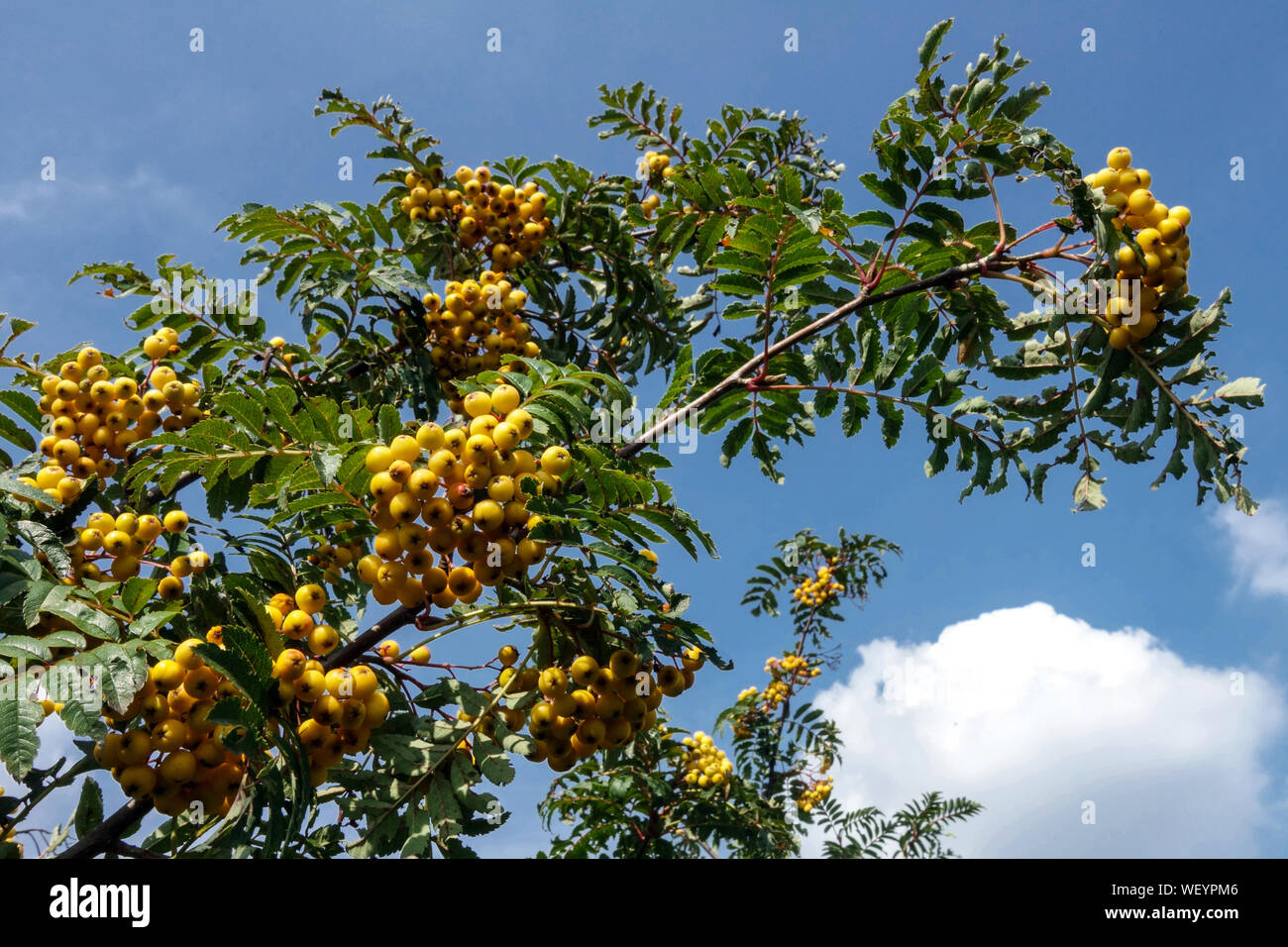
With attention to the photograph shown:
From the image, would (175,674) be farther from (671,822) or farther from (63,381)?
(671,822)

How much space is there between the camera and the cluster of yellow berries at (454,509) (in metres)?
2.25

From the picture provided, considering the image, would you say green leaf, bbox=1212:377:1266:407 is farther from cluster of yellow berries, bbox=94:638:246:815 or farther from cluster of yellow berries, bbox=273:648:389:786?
cluster of yellow berries, bbox=94:638:246:815

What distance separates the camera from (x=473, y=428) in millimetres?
2365

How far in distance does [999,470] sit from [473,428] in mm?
2290

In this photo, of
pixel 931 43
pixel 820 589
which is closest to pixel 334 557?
pixel 931 43

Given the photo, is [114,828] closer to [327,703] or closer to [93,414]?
[327,703]

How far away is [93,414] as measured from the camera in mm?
3391

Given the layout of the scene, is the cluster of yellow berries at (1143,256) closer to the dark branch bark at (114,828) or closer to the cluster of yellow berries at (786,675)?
the dark branch bark at (114,828)

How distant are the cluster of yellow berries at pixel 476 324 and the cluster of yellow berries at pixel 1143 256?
10.1ft

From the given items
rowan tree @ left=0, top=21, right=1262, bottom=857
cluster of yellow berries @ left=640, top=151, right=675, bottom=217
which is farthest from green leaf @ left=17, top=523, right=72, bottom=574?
cluster of yellow berries @ left=640, top=151, right=675, bottom=217

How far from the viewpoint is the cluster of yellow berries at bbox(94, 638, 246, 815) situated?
2.07 m

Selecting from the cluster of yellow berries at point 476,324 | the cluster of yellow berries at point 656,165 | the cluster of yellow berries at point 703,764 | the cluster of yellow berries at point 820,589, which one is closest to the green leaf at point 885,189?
the cluster of yellow berries at point 476,324

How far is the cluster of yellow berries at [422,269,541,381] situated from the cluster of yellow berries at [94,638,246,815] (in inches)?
109
